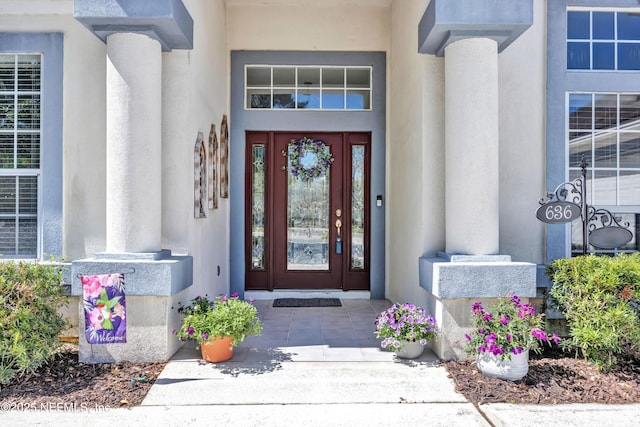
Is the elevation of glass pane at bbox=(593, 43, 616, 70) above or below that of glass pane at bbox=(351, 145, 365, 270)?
above

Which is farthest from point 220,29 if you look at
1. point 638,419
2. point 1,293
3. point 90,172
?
point 638,419

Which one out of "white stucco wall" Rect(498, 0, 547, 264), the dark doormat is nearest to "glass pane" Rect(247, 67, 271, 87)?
the dark doormat

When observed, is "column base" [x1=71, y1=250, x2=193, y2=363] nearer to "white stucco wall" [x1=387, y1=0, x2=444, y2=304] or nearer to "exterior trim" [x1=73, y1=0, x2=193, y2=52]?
"exterior trim" [x1=73, y1=0, x2=193, y2=52]

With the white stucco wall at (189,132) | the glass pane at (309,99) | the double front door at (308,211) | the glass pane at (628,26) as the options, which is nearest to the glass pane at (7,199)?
the white stucco wall at (189,132)

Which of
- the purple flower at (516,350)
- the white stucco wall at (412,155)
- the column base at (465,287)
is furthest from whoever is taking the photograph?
the white stucco wall at (412,155)

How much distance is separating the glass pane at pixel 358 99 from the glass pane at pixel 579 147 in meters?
2.63

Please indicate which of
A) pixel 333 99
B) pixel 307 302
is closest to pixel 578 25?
pixel 333 99

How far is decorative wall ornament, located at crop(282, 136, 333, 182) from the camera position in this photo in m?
6.11

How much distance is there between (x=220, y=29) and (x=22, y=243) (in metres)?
3.28

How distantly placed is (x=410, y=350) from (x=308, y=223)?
2831mm

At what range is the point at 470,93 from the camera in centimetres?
376

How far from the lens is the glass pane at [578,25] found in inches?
174

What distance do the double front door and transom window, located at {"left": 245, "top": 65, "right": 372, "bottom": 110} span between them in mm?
404

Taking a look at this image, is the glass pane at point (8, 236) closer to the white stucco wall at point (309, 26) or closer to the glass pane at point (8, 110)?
the glass pane at point (8, 110)
